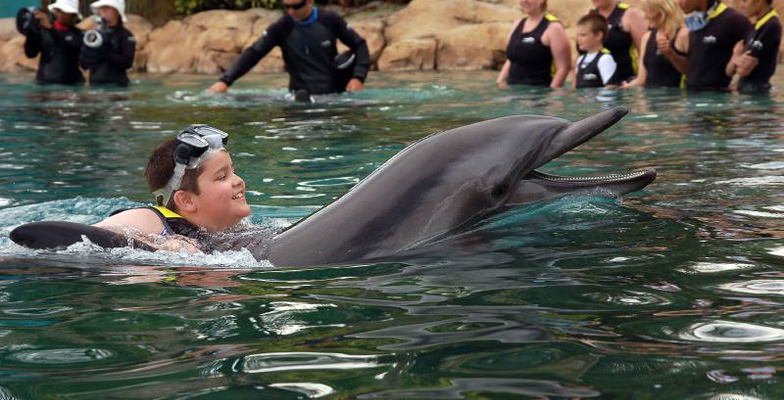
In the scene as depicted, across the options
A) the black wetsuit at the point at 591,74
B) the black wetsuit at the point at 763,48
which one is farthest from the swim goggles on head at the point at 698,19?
the black wetsuit at the point at 591,74

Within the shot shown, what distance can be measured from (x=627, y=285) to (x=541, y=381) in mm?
1058

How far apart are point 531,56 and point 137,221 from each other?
32.8 ft

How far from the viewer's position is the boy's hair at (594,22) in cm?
1269

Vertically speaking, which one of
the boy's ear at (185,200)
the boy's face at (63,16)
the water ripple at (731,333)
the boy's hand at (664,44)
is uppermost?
the water ripple at (731,333)

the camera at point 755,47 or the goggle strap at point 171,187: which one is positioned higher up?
the goggle strap at point 171,187

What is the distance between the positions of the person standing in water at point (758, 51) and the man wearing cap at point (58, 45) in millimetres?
9634

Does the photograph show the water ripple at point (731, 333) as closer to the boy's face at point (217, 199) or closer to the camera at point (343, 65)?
the boy's face at point (217, 199)

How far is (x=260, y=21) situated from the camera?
22.1 metres

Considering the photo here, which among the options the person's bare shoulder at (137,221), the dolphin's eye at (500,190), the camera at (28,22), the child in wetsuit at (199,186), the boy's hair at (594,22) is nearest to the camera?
the dolphin's eye at (500,190)

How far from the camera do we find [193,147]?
4.58 meters

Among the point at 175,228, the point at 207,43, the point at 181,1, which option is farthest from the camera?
the point at 181,1

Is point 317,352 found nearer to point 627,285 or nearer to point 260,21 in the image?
point 627,285

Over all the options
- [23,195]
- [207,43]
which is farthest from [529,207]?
[207,43]

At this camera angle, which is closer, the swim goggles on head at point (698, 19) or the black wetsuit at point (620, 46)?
the swim goggles on head at point (698, 19)
